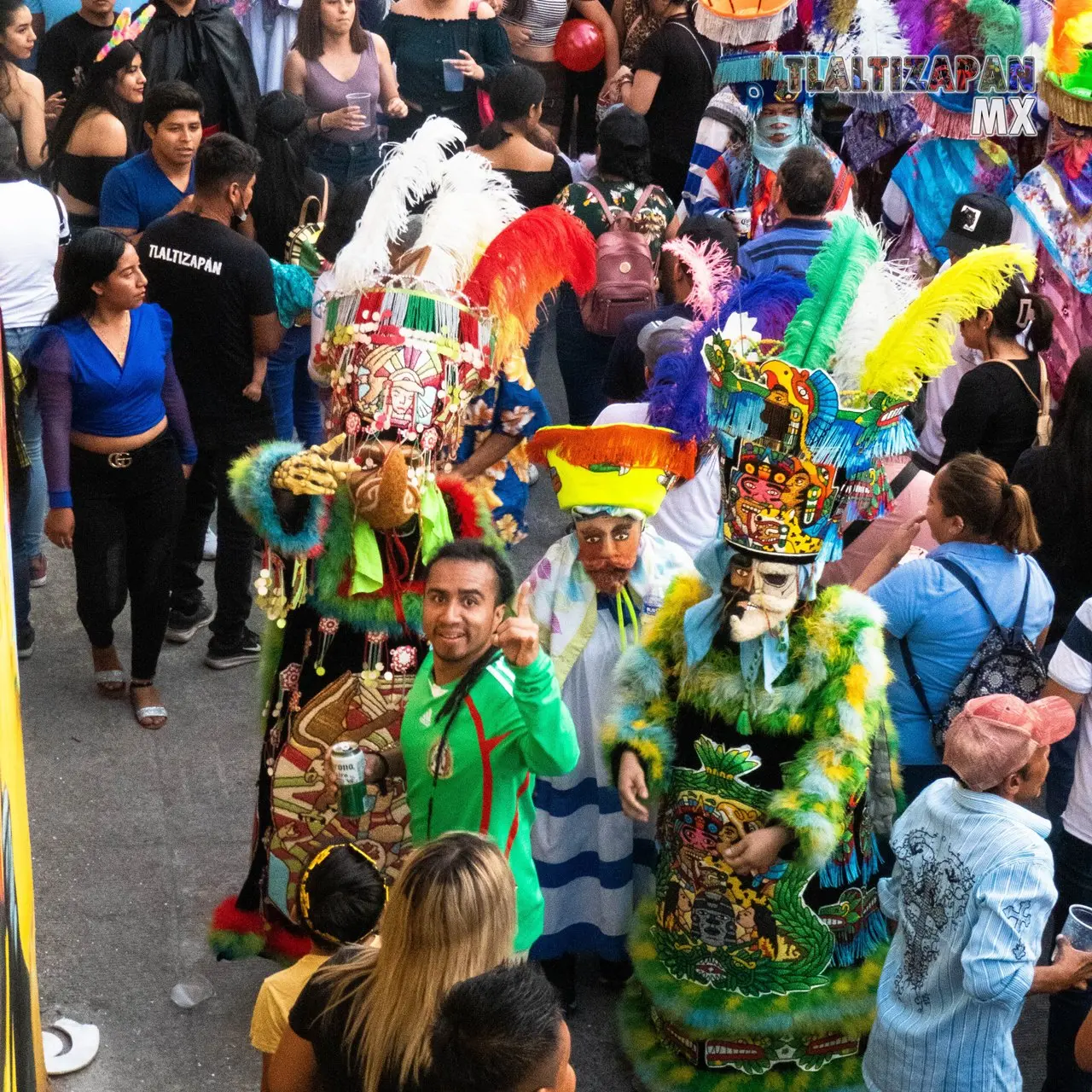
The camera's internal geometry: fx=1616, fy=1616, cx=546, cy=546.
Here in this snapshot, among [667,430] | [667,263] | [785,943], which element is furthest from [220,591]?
[785,943]

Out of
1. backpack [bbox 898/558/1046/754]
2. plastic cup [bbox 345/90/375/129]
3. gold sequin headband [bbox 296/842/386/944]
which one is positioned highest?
plastic cup [bbox 345/90/375/129]

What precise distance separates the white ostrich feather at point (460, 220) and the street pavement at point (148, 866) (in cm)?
135

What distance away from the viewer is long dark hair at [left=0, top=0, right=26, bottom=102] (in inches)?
297

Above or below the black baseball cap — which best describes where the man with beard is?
below

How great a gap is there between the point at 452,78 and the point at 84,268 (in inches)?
156

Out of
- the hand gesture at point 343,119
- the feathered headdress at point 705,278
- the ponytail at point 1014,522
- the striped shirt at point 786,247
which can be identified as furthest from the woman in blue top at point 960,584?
the hand gesture at point 343,119

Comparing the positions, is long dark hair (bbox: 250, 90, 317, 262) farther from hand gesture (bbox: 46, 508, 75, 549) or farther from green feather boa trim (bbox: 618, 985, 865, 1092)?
green feather boa trim (bbox: 618, 985, 865, 1092)

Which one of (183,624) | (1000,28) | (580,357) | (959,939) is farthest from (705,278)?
(1000,28)

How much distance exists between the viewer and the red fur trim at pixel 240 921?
15.0 feet

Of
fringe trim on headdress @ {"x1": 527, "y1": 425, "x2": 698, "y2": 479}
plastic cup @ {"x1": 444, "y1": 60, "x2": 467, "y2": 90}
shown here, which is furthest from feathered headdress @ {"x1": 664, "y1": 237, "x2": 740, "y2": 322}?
plastic cup @ {"x1": 444, "y1": 60, "x2": 467, "y2": 90}

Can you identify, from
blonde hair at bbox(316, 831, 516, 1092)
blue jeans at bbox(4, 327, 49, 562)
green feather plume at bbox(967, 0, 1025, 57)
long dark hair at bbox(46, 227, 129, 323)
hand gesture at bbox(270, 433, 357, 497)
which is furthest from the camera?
green feather plume at bbox(967, 0, 1025, 57)

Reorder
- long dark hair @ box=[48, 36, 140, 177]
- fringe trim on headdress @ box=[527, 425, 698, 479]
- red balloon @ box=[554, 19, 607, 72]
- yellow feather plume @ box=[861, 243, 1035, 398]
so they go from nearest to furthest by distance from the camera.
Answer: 1. yellow feather plume @ box=[861, 243, 1035, 398]
2. fringe trim on headdress @ box=[527, 425, 698, 479]
3. long dark hair @ box=[48, 36, 140, 177]
4. red balloon @ box=[554, 19, 607, 72]

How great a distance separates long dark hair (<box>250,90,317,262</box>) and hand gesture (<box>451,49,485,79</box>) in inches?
69.9

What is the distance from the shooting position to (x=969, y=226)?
6.69 m
